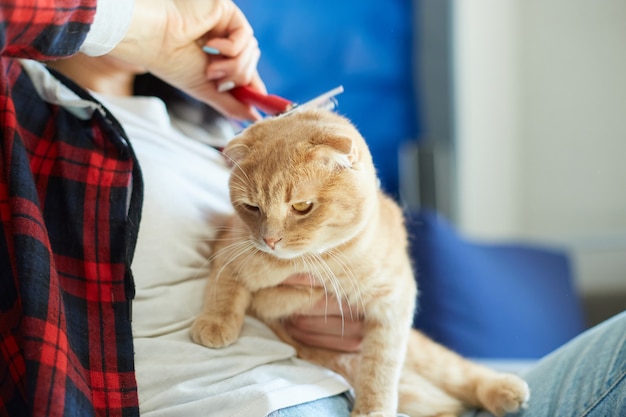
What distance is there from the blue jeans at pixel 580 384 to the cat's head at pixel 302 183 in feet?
0.80

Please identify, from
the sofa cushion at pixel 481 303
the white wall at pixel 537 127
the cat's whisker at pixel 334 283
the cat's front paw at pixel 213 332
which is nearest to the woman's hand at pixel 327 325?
the cat's whisker at pixel 334 283

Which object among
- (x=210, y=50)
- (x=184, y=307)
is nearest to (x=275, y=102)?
(x=210, y=50)

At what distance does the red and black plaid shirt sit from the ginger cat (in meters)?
0.15

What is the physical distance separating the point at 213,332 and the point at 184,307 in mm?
90

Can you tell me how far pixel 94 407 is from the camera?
947 mm

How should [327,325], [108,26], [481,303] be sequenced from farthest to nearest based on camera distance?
[481,303], [327,325], [108,26]

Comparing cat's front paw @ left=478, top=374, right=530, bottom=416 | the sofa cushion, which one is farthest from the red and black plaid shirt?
the sofa cushion

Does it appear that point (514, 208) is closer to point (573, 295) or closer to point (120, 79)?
point (573, 295)

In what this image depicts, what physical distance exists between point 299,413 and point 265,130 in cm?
43

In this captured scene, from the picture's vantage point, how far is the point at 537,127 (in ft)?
7.37

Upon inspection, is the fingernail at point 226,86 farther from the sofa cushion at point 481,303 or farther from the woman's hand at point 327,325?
the sofa cushion at point 481,303

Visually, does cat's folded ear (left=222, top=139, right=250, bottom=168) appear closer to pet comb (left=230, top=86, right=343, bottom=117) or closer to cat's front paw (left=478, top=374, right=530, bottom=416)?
pet comb (left=230, top=86, right=343, bottom=117)

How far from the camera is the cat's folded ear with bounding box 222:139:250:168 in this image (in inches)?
41.9

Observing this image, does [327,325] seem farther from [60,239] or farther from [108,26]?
[108,26]
